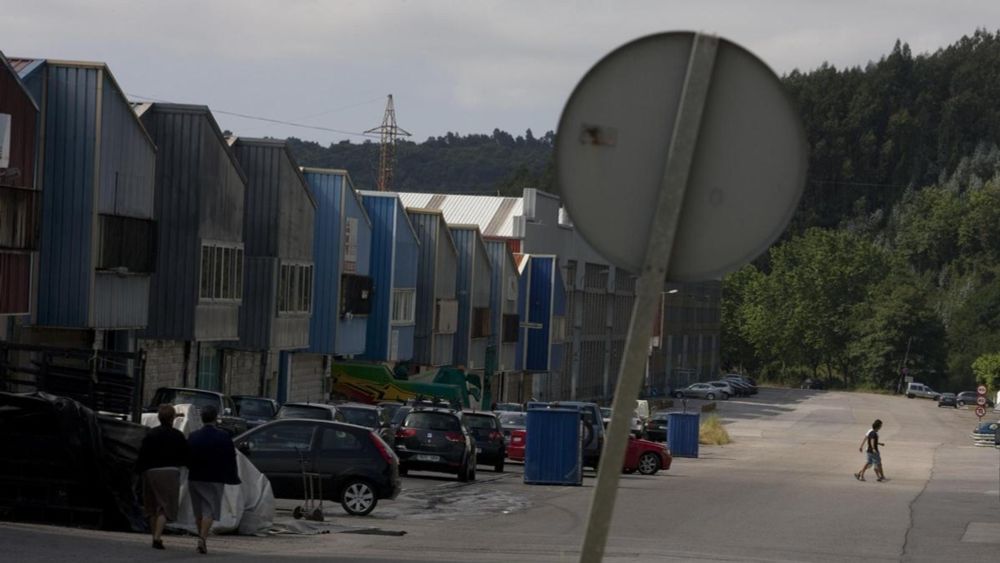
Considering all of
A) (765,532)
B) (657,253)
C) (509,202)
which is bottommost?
(765,532)

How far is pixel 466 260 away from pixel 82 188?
37062mm

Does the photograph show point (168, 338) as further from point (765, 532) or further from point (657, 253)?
point (657, 253)

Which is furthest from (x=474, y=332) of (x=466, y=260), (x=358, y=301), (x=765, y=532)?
(x=765, y=532)

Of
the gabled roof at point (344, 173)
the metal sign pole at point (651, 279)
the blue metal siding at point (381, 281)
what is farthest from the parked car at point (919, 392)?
the metal sign pole at point (651, 279)

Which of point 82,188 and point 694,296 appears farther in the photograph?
point 694,296

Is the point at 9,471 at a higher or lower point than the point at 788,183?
lower

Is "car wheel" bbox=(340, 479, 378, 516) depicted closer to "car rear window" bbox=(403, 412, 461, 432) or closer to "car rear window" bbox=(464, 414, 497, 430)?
"car rear window" bbox=(403, 412, 461, 432)

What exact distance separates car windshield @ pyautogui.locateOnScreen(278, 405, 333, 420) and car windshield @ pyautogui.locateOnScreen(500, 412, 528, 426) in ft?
42.4

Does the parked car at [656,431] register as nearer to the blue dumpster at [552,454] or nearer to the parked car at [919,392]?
the blue dumpster at [552,454]

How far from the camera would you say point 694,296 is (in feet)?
429

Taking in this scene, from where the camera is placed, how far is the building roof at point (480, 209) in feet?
292

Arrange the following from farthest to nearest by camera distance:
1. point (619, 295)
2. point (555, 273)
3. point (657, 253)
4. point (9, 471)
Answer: point (619, 295)
point (555, 273)
point (9, 471)
point (657, 253)

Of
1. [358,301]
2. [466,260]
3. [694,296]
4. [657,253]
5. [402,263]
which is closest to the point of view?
[657,253]

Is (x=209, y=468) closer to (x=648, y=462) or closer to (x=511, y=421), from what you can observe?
(x=648, y=462)
